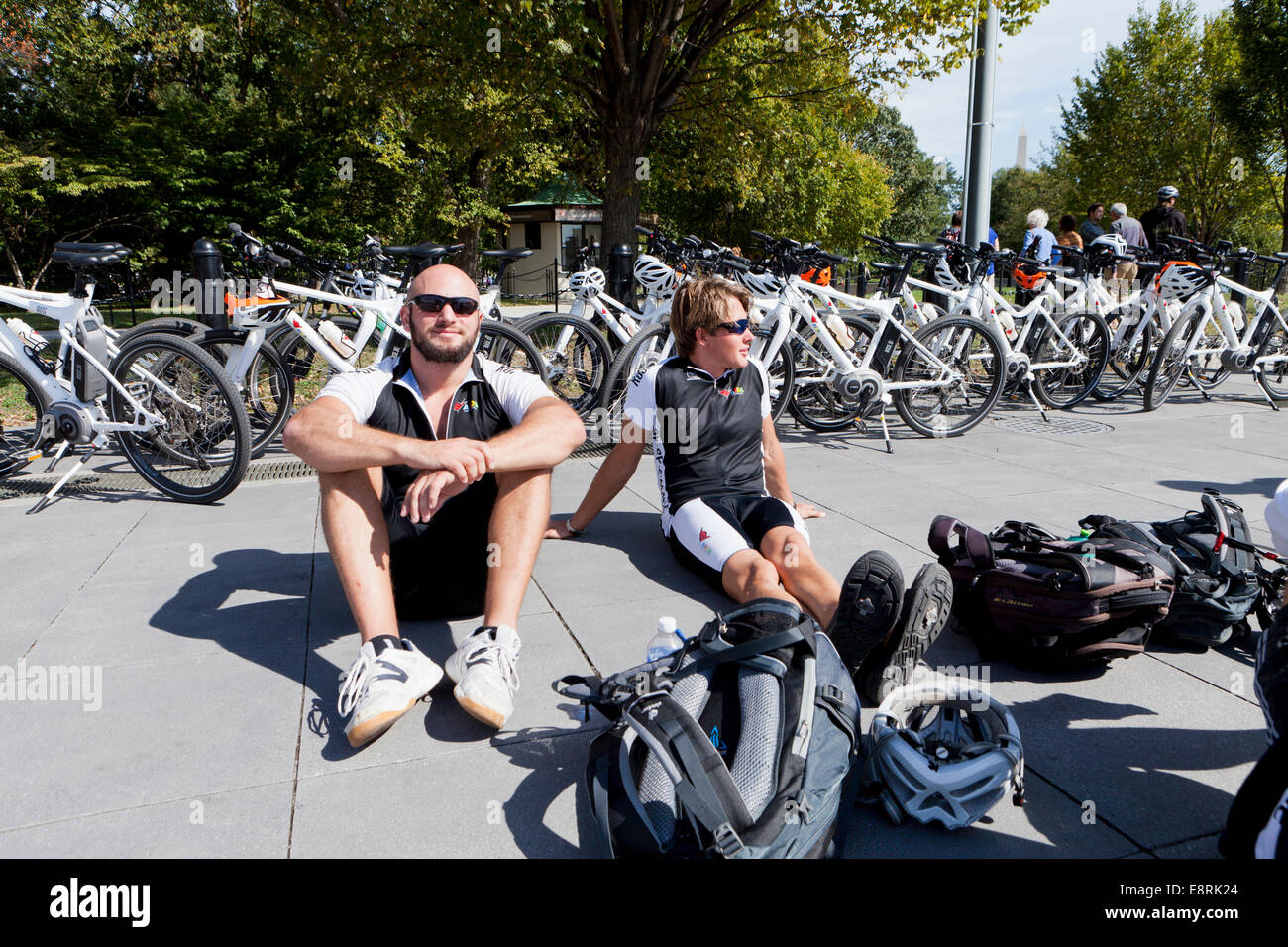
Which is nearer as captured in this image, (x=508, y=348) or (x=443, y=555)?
(x=443, y=555)

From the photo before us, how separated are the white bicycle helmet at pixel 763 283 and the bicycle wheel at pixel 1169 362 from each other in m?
3.82

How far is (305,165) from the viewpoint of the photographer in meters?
19.7

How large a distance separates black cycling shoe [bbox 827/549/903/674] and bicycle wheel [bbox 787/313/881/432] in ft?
14.1

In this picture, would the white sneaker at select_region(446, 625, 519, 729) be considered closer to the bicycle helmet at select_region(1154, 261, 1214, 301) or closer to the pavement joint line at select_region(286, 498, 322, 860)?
the pavement joint line at select_region(286, 498, 322, 860)

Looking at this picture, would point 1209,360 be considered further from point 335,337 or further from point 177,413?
point 177,413

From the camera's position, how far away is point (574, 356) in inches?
287

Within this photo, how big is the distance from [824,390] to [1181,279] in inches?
156

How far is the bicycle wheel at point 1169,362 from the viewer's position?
806 centimetres

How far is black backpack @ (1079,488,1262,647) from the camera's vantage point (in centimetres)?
301

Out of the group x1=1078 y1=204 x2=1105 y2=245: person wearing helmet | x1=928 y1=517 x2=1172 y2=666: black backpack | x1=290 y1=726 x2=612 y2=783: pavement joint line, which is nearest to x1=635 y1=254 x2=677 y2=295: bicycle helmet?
x1=928 y1=517 x2=1172 y2=666: black backpack

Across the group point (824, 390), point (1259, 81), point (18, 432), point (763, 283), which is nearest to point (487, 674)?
point (763, 283)

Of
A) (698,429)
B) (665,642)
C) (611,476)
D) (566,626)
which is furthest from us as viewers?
(611,476)
